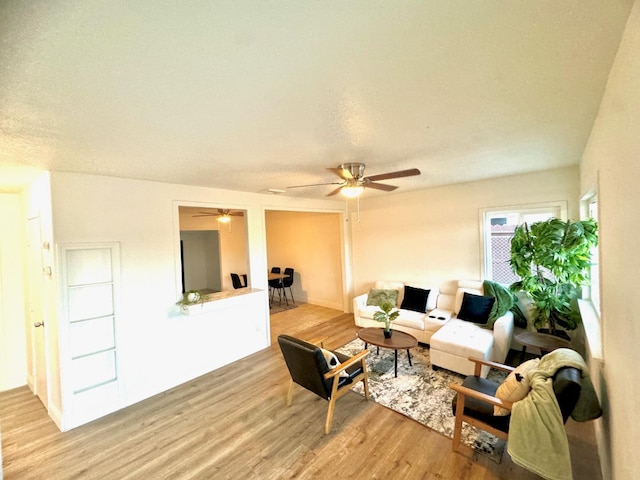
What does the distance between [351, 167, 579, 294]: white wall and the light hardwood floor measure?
2.60m

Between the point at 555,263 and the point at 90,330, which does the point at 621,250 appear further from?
the point at 90,330

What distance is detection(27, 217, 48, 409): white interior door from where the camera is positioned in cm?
304

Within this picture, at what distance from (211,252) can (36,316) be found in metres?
A: 5.64

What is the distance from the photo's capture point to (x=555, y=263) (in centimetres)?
291

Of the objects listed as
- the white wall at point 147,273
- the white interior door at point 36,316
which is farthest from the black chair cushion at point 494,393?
the white interior door at point 36,316

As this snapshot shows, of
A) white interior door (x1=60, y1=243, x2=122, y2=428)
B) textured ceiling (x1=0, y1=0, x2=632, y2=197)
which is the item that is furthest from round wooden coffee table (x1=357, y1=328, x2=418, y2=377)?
white interior door (x1=60, y1=243, x2=122, y2=428)

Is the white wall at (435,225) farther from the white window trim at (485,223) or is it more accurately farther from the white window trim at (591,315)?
the white window trim at (591,315)

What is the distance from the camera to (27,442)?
2.50 metres

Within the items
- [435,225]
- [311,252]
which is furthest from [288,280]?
[435,225]

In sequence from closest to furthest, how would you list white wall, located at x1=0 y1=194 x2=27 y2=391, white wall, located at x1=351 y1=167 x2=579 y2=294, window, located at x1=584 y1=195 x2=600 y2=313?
window, located at x1=584 y1=195 x2=600 y2=313, white wall, located at x1=0 y1=194 x2=27 y2=391, white wall, located at x1=351 y1=167 x2=579 y2=294

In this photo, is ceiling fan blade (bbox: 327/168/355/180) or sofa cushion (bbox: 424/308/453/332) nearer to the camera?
ceiling fan blade (bbox: 327/168/355/180)

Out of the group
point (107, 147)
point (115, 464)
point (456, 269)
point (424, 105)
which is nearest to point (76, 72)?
point (107, 147)

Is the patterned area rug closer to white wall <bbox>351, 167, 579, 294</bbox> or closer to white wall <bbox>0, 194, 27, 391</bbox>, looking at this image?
white wall <bbox>351, 167, 579, 294</bbox>

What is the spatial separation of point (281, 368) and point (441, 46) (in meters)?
3.83
